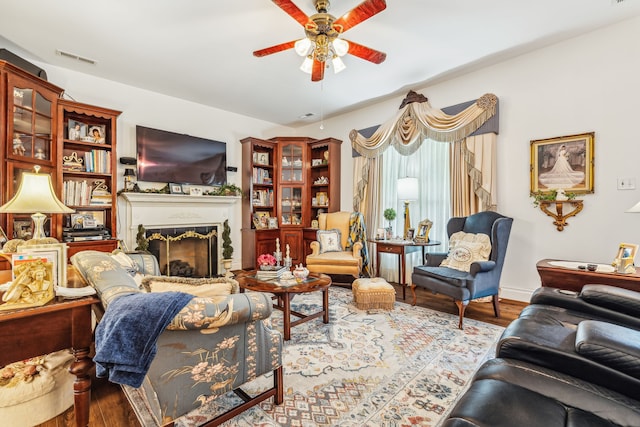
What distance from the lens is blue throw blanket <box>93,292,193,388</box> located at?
3.30 feet

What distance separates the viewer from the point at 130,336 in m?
1.02

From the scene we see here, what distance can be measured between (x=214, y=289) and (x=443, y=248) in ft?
11.2

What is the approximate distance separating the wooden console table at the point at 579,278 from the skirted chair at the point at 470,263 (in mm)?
421

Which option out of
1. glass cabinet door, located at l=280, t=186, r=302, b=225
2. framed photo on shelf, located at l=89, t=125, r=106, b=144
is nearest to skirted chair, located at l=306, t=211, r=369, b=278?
glass cabinet door, located at l=280, t=186, r=302, b=225

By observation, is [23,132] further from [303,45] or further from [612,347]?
[612,347]

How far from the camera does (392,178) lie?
15.0 feet

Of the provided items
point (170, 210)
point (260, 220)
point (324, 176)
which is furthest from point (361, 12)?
point (260, 220)

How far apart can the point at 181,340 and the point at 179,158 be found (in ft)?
12.5

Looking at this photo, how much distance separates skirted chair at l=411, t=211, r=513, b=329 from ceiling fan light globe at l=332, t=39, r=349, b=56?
2.19 m

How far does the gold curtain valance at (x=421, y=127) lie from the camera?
11.6ft

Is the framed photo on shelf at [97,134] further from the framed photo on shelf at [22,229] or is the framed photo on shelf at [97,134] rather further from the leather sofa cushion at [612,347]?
the leather sofa cushion at [612,347]

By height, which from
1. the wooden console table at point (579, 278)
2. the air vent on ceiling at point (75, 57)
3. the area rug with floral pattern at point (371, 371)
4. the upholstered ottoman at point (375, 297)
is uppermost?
the air vent on ceiling at point (75, 57)

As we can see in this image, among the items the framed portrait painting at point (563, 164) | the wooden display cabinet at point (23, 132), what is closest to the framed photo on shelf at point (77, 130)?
the wooden display cabinet at point (23, 132)

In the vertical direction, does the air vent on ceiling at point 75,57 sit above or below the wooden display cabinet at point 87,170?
above
